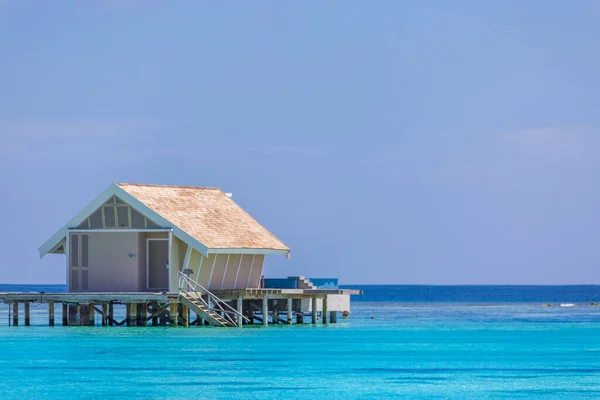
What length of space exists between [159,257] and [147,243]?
966 millimetres

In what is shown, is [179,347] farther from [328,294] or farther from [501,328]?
[501,328]

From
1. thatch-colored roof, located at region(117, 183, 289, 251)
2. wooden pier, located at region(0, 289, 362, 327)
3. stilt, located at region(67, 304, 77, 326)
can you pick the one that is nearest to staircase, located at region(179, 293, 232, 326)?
wooden pier, located at region(0, 289, 362, 327)

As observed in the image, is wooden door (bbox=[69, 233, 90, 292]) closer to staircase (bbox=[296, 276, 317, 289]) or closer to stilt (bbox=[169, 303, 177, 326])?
stilt (bbox=[169, 303, 177, 326])

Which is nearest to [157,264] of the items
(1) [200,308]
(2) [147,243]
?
(2) [147,243]

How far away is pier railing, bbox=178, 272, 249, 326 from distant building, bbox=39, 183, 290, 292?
0.30 m

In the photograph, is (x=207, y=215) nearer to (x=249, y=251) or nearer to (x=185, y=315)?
(x=249, y=251)

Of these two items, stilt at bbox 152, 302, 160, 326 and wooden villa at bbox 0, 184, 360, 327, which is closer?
wooden villa at bbox 0, 184, 360, 327

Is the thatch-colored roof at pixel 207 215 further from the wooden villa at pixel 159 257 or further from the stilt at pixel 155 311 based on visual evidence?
the stilt at pixel 155 311

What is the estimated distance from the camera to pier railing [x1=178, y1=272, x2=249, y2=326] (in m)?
52.8

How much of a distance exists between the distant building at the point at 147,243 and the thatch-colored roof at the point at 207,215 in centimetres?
5

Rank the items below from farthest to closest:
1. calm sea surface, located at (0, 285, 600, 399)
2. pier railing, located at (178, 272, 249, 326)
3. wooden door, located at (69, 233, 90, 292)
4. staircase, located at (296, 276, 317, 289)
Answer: staircase, located at (296, 276, 317, 289) → wooden door, located at (69, 233, 90, 292) → pier railing, located at (178, 272, 249, 326) → calm sea surface, located at (0, 285, 600, 399)

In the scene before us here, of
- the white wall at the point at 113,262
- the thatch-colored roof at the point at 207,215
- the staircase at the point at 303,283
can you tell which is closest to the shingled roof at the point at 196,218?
the thatch-colored roof at the point at 207,215

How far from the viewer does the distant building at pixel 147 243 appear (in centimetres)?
5266

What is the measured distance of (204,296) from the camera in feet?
180
